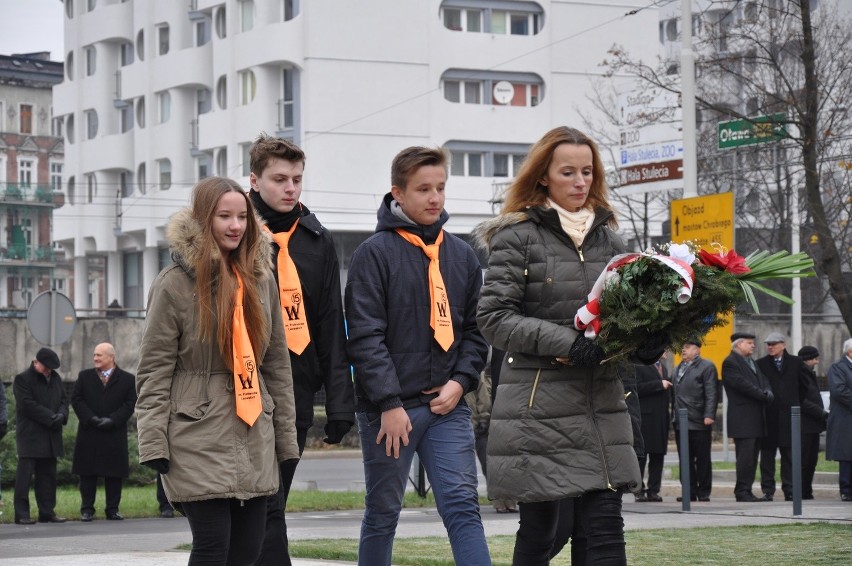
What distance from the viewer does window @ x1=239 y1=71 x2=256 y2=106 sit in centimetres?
6569

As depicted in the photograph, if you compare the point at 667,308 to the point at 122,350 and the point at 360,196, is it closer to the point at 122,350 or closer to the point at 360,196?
the point at 122,350

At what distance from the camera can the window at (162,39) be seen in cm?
7225

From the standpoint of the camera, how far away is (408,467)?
7.19 metres

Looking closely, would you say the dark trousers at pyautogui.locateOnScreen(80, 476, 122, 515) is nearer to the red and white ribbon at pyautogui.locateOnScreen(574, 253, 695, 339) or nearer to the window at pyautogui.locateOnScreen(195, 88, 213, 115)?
the red and white ribbon at pyautogui.locateOnScreen(574, 253, 695, 339)

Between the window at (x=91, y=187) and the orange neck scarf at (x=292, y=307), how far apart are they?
234 feet

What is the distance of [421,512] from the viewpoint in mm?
16953

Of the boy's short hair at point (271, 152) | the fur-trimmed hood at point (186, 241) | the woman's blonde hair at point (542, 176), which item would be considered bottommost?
the fur-trimmed hood at point (186, 241)

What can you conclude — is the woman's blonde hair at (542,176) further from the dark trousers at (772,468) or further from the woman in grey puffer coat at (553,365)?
the dark trousers at (772,468)

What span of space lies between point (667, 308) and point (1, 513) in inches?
519

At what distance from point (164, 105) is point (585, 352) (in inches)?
2667

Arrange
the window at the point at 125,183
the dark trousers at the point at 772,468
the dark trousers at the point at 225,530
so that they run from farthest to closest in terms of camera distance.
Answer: the window at the point at 125,183, the dark trousers at the point at 772,468, the dark trousers at the point at 225,530

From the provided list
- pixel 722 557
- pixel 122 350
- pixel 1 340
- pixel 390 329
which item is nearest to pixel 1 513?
pixel 722 557

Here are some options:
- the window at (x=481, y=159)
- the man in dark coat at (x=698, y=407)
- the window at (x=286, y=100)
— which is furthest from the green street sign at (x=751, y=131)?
the window at (x=481, y=159)

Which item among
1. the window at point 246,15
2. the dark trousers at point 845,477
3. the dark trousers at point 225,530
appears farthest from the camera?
the window at point 246,15
